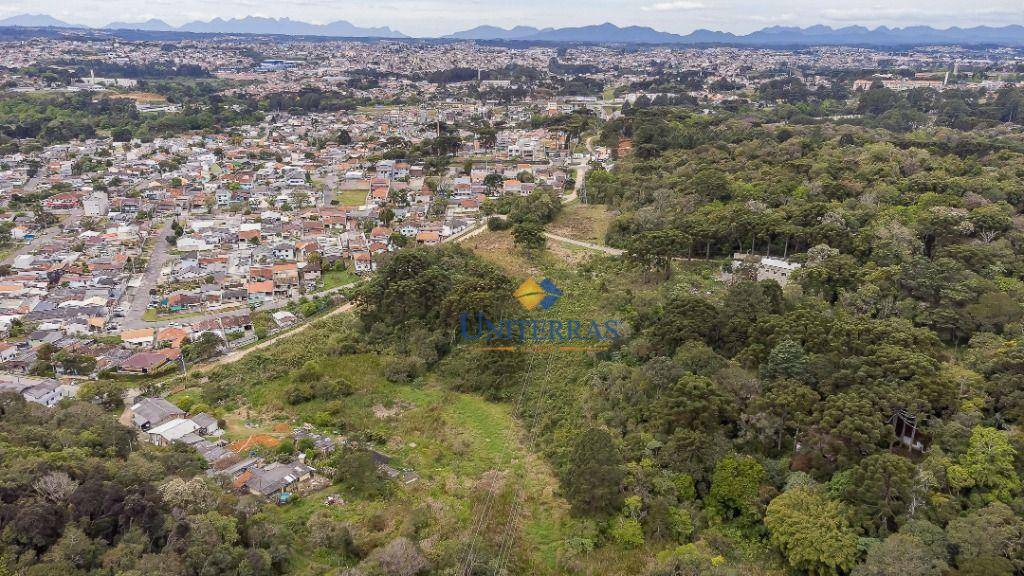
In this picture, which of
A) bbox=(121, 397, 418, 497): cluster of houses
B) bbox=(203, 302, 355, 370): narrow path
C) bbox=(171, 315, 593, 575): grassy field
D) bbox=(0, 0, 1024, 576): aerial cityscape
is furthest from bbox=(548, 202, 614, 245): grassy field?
bbox=(121, 397, 418, 497): cluster of houses

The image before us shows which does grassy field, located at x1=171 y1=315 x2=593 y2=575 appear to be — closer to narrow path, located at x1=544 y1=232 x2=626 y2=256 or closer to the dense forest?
the dense forest

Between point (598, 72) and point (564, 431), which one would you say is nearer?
point (564, 431)

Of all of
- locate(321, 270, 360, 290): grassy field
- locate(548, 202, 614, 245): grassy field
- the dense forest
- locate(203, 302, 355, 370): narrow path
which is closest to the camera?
the dense forest

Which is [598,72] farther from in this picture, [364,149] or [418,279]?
[418,279]

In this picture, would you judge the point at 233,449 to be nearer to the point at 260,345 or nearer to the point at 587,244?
the point at 260,345

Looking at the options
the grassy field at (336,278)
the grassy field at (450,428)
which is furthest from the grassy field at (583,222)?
the grassy field at (336,278)

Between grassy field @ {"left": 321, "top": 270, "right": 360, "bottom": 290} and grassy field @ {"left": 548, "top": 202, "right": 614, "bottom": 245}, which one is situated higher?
grassy field @ {"left": 548, "top": 202, "right": 614, "bottom": 245}

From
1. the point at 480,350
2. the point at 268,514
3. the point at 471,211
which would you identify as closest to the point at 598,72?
the point at 471,211

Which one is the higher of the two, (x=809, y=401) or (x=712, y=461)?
(x=809, y=401)
